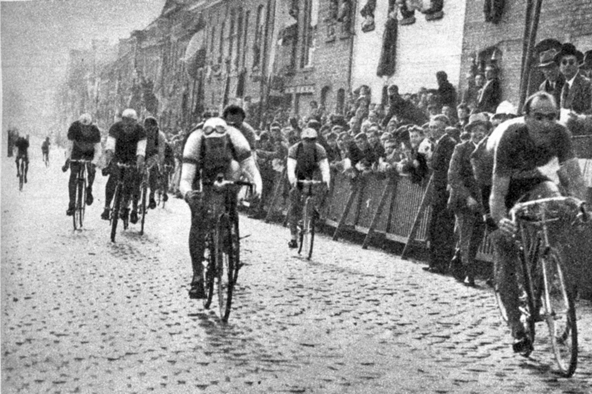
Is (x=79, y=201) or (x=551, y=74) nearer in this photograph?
(x=551, y=74)

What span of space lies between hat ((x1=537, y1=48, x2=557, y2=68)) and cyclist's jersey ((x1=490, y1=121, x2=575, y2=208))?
146 cm

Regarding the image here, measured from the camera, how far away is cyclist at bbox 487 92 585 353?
5.25 metres

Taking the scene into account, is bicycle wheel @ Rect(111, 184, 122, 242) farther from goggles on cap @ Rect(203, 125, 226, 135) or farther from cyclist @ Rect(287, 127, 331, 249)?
goggles on cap @ Rect(203, 125, 226, 135)

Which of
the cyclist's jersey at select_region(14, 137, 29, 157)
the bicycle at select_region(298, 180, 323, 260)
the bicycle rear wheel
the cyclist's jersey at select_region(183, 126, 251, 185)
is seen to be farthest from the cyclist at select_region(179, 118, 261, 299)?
the bicycle at select_region(298, 180, 323, 260)

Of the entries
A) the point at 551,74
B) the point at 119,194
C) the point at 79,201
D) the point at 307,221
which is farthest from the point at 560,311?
the point at 79,201

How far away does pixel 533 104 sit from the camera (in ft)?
17.1

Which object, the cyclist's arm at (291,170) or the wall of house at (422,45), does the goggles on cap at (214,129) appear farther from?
the cyclist's arm at (291,170)

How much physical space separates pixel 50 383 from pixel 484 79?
4.28m

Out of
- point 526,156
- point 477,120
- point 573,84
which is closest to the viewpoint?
point 526,156

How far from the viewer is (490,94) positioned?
7.26 metres

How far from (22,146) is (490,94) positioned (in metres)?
3.60

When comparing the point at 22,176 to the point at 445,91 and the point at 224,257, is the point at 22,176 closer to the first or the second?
the point at 224,257

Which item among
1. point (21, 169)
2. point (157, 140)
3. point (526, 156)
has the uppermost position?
point (526, 156)

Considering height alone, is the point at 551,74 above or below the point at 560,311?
above
